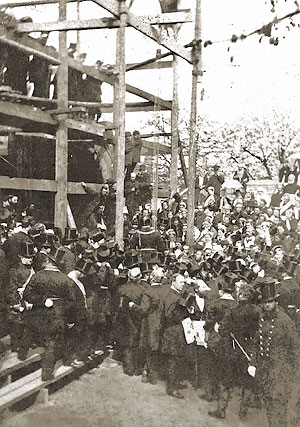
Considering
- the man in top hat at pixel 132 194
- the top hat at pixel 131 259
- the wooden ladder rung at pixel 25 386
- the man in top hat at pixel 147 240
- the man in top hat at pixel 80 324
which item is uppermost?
the man in top hat at pixel 132 194

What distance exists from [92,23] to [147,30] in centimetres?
101

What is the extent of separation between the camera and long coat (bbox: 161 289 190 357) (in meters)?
7.48

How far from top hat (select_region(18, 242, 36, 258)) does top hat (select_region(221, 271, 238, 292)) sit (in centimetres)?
297

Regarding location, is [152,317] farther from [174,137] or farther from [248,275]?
[174,137]

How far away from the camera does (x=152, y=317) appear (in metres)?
7.73

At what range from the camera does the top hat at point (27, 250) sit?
8594 mm

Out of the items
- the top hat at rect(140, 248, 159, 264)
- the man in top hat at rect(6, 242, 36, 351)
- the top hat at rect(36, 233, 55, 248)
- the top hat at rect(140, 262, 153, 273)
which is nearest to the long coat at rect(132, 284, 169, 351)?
the top hat at rect(140, 262, 153, 273)

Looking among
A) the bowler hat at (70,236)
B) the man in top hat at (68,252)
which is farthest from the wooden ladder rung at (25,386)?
the bowler hat at (70,236)

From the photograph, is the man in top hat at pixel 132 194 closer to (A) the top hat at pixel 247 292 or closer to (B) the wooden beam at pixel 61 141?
(B) the wooden beam at pixel 61 141

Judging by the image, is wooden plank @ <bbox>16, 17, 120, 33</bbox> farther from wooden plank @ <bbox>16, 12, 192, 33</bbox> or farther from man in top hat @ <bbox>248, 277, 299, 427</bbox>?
man in top hat @ <bbox>248, 277, 299, 427</bbox>

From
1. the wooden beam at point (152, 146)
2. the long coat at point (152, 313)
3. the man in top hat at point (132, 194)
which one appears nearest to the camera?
the long coat at point (152, 313)

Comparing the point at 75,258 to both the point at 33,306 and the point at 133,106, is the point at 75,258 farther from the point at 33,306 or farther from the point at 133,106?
the point at 133,106

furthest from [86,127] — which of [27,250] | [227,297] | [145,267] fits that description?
[227,297]

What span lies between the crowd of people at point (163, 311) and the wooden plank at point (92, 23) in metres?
3.33
